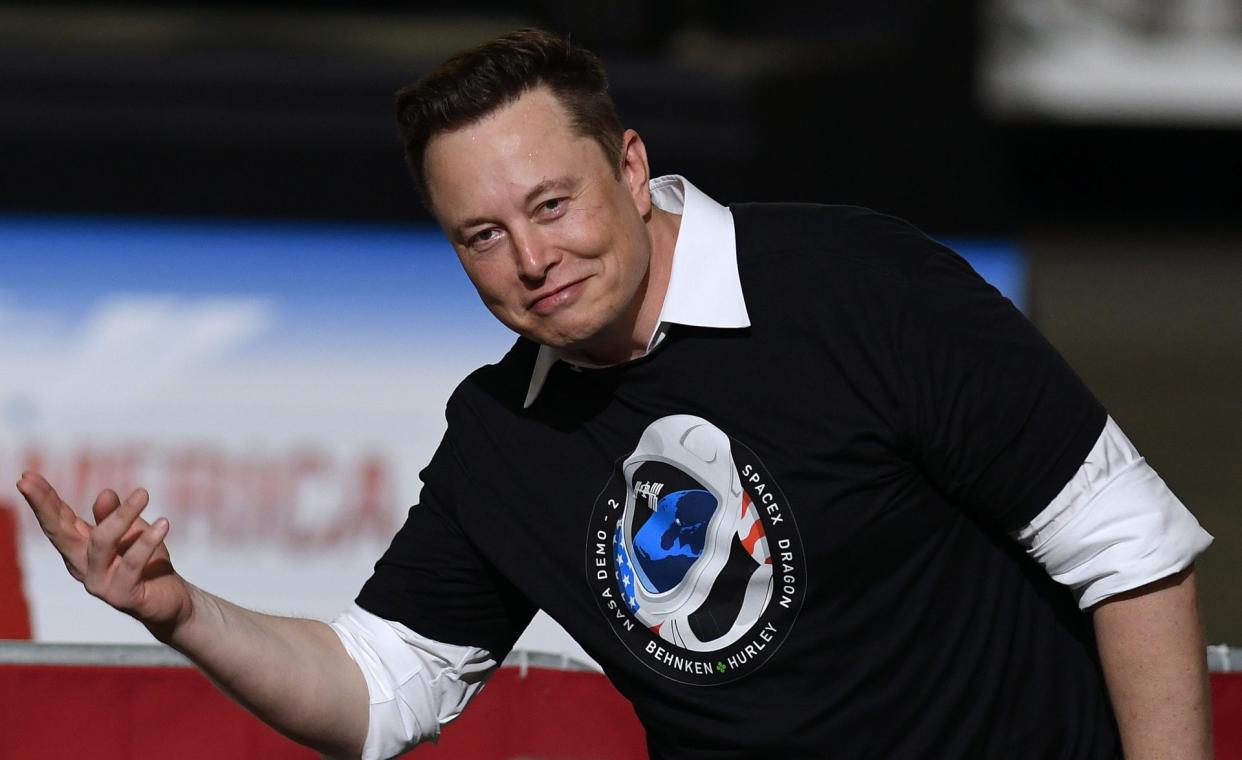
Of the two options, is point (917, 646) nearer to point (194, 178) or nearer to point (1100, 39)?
point (194, 178)

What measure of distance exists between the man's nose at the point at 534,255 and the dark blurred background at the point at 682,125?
3.18 meters

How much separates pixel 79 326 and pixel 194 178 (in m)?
1.18

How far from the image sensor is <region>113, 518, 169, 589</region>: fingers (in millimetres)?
1635

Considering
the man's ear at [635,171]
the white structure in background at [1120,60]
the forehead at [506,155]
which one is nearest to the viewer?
the forehead at [506,155]

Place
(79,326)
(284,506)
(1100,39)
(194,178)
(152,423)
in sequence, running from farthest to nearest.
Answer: (1100,39)
(194,178)
(79,326)
(152,423)
(284,506)

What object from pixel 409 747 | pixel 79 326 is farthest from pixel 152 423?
pixel 409 747

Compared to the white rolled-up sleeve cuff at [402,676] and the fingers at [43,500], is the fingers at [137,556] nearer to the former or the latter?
the fingers at [43,500]

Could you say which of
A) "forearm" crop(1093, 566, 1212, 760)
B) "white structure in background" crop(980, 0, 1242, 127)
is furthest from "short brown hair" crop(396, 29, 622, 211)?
"white structure in background" crop(980, 0, 1242, 127)

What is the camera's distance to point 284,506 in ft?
12.5

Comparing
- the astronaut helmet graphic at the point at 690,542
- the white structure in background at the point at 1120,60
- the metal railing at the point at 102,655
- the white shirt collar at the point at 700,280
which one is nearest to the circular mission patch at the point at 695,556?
the astronaut helmet graphic at the point at 690,542

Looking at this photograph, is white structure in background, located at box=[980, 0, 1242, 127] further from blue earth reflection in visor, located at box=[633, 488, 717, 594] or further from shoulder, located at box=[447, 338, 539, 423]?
blue earth reflection in visor, located at box=[633, 488, 717, 594]

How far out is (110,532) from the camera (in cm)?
162

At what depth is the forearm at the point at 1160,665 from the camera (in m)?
1.57

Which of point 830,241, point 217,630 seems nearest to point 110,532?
point 217,630
